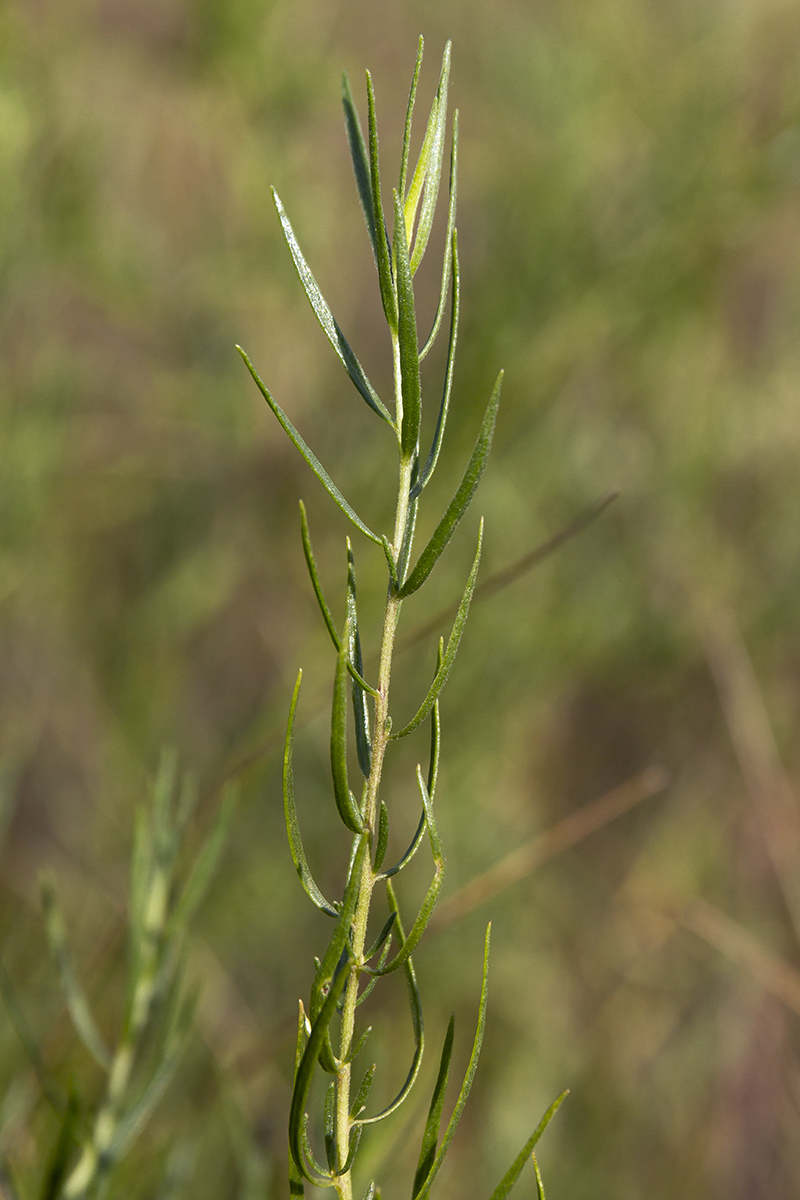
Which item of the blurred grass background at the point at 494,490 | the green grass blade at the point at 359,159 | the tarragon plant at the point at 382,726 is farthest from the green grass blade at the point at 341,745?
the blurred grass background at the point at 494,490

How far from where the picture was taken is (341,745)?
0.61ft

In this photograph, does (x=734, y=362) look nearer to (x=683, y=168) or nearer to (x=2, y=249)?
(x=683, y=168)

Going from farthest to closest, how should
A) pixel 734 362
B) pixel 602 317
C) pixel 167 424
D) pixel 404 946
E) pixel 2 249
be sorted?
pixel 734 362 < pixel 167 424 < pixel 602 317 < pixel 2 249 < pixel 404 946

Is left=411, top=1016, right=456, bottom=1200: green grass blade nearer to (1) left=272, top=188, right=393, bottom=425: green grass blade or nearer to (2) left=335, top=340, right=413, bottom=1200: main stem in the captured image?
(2) left=335, top=340, right=413, bottom=1200: main stem

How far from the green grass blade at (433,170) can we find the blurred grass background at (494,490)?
760mm

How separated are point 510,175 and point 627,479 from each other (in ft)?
1.42

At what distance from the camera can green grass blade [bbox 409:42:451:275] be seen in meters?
0.22

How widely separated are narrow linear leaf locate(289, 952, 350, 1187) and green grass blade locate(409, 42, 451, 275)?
0.48 feet

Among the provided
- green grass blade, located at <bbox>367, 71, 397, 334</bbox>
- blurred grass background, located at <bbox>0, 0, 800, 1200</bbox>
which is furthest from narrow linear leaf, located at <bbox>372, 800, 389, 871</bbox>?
blurred grass background, located at <bbox>0, 0, 800, 1200</bbox>

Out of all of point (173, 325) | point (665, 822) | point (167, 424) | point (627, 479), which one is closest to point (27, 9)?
point (173, 325)

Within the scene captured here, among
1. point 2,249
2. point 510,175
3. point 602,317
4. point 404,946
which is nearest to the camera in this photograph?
point 404,946

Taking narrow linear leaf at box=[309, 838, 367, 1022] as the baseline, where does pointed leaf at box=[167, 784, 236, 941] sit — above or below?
below

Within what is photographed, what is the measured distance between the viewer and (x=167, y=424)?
1218mm

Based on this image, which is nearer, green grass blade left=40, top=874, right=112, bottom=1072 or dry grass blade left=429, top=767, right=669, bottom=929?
green grass blade left=40, top=874, right=112, bottom=1072
